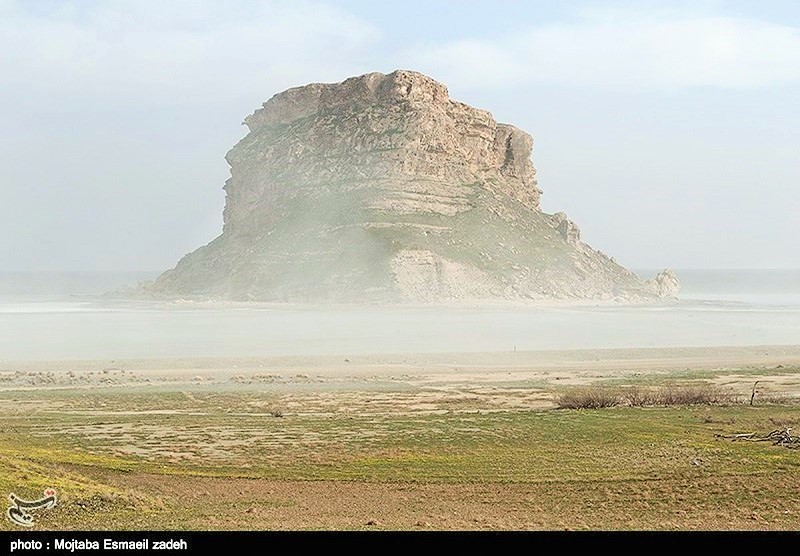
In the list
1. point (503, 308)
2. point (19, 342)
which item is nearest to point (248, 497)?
point (19, 342)

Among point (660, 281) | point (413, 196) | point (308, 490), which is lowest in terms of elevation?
point (308, 490)

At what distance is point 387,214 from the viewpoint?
116 m

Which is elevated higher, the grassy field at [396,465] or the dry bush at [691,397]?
the dry bush at [691,397]

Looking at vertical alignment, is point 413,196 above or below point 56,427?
above

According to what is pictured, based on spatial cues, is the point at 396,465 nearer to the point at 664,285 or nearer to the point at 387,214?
the point at 387,214

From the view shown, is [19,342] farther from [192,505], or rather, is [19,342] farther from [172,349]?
[192,505]

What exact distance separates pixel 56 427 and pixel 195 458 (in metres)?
6.61

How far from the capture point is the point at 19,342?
5797cm

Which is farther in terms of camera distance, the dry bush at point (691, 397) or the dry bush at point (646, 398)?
the dry bush at point (691, 397)

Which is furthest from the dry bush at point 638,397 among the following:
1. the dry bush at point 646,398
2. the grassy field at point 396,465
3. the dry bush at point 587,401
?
the grassy field at point 396,465

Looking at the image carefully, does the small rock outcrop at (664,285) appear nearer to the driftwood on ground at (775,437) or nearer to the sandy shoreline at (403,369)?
the sandy shoreline at (403,369)

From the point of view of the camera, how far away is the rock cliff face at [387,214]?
107 metres

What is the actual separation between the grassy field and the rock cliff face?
72.8 meters

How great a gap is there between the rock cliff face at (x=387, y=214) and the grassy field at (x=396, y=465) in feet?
239
